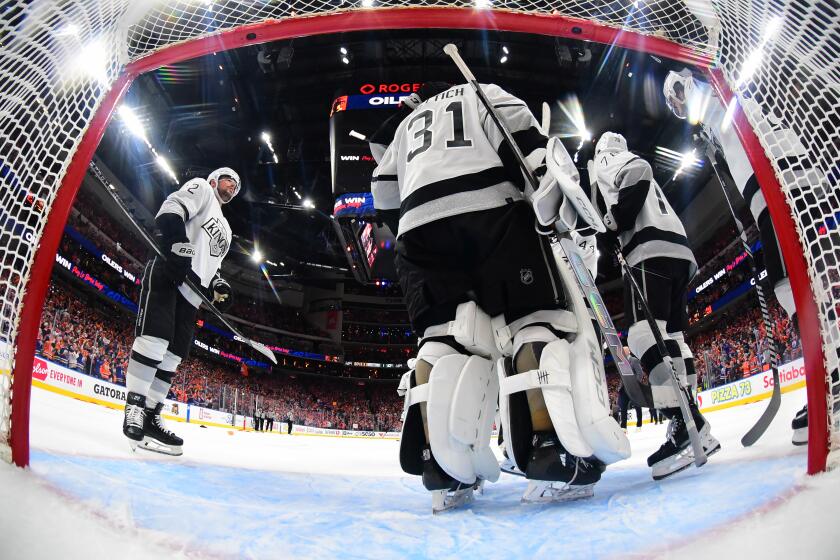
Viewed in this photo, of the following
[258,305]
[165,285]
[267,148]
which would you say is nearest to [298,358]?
[258,305]

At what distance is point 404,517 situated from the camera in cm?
114

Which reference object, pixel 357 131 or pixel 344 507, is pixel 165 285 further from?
pixel 357 131

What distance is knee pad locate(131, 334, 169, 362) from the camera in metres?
2.27

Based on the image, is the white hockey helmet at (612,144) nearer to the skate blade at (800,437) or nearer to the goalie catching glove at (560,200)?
the goalie catching glove at (560,200)

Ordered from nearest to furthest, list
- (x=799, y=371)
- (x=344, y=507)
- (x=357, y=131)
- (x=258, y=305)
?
(x=344, y=507), (x=799, y=371), (x=357, y=131), (x=258, y=305)

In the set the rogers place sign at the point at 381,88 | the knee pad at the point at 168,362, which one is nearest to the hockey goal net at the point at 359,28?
the knee pad at the point at 168,362

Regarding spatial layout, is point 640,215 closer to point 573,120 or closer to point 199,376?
point 573,120

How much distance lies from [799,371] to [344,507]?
12.4ft

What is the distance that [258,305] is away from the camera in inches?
729

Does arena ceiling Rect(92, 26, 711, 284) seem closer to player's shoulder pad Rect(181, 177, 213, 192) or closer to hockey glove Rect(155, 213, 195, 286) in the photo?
player's shoulder pad Rect(181, 177, 213, 192)

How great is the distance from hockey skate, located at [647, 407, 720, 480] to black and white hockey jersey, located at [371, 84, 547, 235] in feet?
3.05

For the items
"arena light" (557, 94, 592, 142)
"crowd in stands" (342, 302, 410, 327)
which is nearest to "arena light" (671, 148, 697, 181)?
"arena light" (557, 94, 592, 142)

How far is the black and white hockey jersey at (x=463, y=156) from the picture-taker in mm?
1321

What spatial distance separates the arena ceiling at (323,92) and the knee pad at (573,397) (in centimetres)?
569
